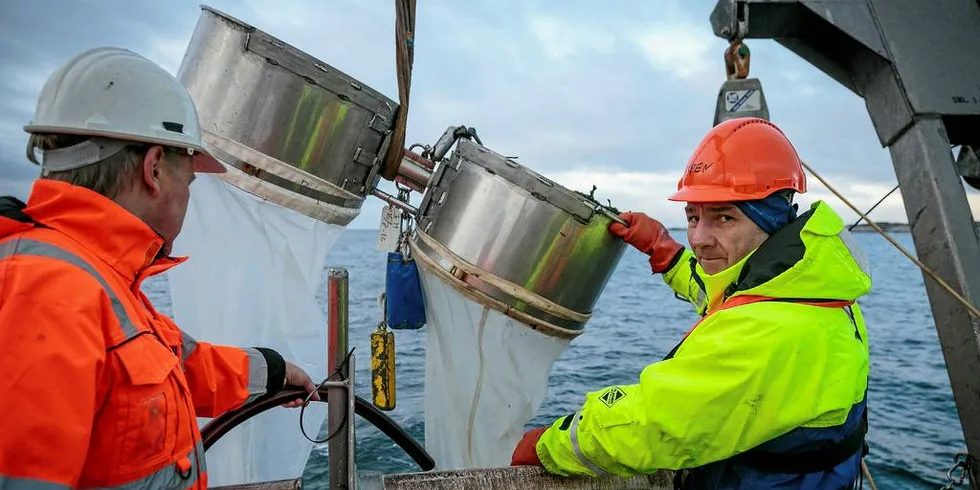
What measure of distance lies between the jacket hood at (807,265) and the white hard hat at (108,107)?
159 cm

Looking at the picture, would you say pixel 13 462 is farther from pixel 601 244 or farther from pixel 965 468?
pixel 965 468

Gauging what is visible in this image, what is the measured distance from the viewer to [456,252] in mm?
2635

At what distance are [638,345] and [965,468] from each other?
10.7m

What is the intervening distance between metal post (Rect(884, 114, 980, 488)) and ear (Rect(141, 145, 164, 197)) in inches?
136

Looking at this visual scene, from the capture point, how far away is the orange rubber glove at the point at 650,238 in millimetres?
2719

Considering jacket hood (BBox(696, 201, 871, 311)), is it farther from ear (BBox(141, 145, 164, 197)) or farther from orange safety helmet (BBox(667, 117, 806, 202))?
ear (BBox(141, 145, 164, 197))

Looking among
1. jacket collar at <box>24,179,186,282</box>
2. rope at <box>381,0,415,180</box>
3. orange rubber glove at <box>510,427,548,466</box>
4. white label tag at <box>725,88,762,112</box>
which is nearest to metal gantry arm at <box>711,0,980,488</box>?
white label tag at <box>725,88,762,112</box>

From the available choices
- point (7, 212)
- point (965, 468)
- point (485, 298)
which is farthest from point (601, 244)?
point (965, 468)

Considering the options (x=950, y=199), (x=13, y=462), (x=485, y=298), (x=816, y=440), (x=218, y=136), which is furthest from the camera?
(x=950, y=199)

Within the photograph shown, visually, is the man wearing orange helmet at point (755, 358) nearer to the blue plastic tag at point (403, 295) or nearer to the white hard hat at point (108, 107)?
the blue plastic tag at point (403, 295)

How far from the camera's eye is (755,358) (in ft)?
5.09

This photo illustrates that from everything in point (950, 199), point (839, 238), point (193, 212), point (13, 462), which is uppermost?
point (950, 199)

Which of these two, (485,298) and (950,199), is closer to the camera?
(485,298)

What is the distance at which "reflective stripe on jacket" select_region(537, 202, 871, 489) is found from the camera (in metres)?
1.57
